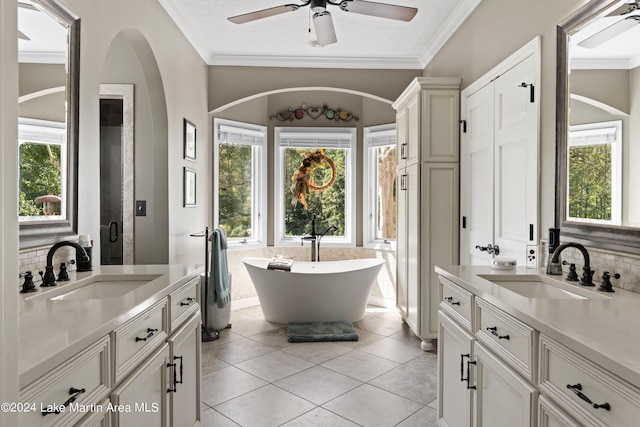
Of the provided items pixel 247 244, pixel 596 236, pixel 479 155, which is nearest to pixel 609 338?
pixel 596 236

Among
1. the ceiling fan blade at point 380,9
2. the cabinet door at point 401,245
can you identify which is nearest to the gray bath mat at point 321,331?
the cabinet door at point 401,245

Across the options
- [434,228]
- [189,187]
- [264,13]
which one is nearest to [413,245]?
[434,228]

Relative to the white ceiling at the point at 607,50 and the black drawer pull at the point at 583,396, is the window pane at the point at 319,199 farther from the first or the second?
the black drawer pull at the point at 583,396

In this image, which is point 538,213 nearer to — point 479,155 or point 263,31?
point 479,155

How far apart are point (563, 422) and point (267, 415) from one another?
183 cm

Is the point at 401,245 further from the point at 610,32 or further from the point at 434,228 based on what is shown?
the point at 610,32

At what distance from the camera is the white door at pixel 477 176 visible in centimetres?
313

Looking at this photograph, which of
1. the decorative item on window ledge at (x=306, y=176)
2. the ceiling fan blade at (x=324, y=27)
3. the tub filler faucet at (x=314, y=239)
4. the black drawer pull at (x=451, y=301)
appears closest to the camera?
the black drawer pull at (x=451, y=301)

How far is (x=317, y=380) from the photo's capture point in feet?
10.3

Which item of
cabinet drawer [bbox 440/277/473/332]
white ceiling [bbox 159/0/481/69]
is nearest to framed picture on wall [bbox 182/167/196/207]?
white ceiling [bbox 159/0/481/69]

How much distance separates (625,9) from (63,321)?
225cm

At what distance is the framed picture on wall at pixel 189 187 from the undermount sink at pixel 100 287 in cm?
186

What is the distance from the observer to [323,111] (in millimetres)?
5570

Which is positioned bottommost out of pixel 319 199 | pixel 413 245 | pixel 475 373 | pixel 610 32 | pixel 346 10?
pixel 475 373
